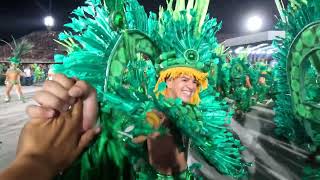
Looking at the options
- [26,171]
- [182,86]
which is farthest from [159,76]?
[26,171]

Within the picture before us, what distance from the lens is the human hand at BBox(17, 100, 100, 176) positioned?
0.60 meters

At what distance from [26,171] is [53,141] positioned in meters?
0.08

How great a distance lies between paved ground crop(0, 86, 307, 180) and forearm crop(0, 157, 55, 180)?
3.77 metres

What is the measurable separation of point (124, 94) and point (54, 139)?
1.13 metres

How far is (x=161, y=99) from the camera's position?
1994mm

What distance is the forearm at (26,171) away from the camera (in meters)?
0.53

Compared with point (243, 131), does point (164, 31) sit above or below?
above

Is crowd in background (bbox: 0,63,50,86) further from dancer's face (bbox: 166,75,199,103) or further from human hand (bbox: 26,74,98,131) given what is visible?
human hand (bbox: 26,74,98,131)

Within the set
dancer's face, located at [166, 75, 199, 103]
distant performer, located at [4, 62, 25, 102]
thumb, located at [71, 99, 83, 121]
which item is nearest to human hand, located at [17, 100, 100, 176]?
Result: thumb, located at [71, 99, 83, 121]

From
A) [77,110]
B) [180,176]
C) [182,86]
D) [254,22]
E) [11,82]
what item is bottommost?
[11,82]

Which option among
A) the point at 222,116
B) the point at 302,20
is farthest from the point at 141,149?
the point at 302,20

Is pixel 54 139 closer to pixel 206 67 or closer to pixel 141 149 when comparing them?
pixel 141 149

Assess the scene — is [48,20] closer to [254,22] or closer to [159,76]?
[254,22]

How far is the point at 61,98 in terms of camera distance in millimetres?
648
